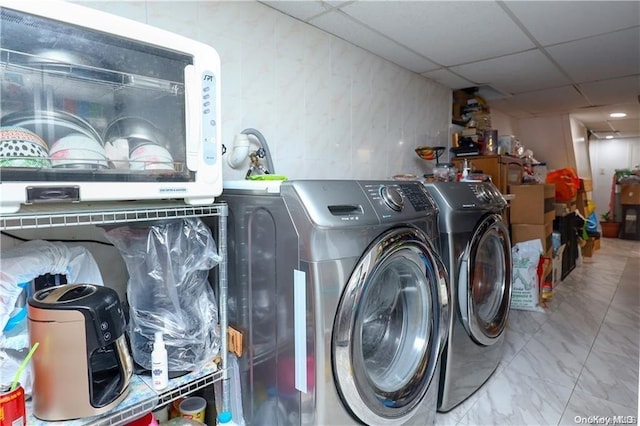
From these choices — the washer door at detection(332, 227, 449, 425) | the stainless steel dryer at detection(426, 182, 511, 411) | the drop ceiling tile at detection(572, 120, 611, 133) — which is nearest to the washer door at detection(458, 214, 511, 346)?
the stainless steel dryer at detection(426, 182, 511, 411)

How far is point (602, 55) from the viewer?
2562 millimetres

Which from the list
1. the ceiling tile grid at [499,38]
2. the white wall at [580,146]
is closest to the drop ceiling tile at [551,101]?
the ceiling tile grid at [499,38]

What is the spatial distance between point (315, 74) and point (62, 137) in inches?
57.1

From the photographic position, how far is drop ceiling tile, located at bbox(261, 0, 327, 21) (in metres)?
1.74

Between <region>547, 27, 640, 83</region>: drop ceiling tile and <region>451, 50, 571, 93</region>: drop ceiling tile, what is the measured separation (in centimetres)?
10

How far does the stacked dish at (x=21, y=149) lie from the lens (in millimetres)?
741

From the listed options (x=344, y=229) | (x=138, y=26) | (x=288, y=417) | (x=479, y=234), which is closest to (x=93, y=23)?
(x=138, y=26)

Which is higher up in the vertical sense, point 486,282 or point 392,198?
point 392,198

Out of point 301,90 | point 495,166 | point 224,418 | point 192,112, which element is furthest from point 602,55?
point 224,418

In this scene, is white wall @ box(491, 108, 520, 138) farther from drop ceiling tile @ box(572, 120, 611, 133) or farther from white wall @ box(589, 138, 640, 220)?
white wall @ box(589, 138, 640, 220)

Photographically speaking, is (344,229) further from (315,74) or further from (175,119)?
(315,74)

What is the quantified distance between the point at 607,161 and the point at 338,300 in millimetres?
8965

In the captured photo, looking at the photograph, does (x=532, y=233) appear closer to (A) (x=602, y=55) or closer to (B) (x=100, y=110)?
(A) (x=602, y=55)

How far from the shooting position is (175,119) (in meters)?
1.01
